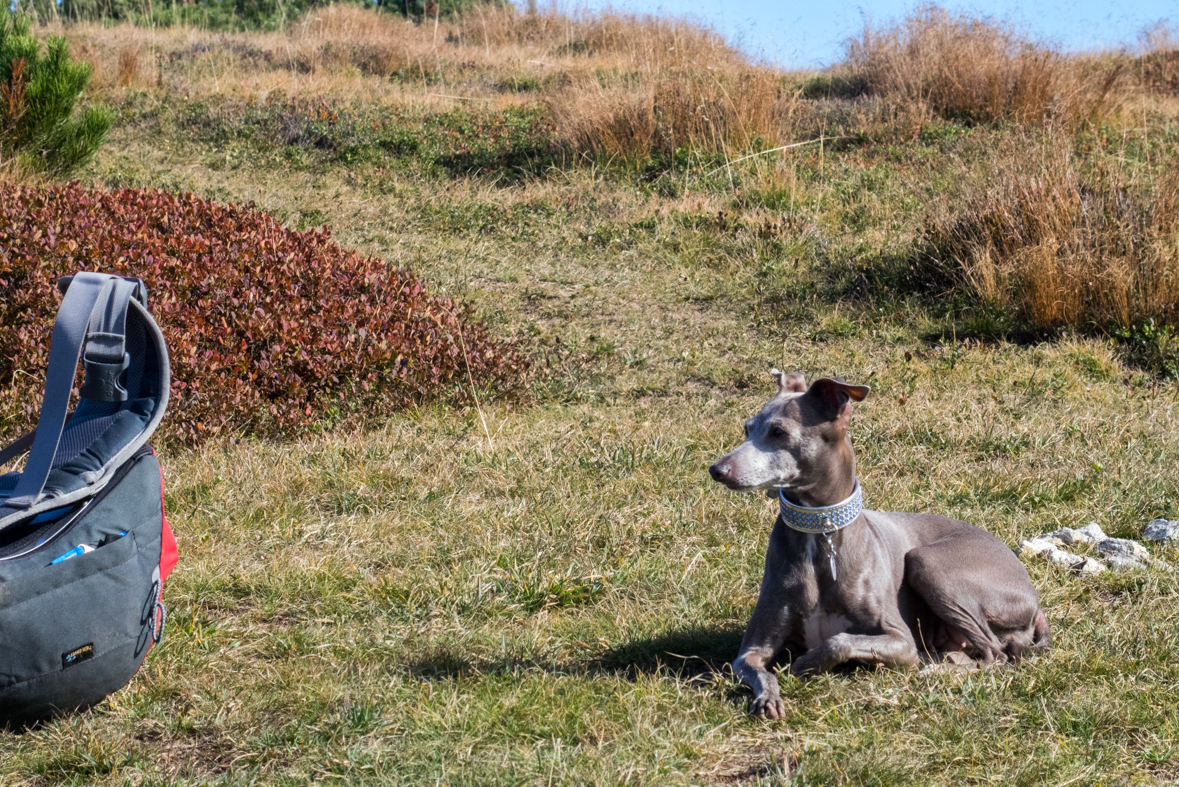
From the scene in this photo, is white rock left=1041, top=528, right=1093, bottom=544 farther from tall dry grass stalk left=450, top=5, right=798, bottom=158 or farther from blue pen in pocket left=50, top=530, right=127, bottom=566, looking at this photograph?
tall dry grass stalk left=450, top=5, right=798, bottom=158

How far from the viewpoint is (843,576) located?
119 inches

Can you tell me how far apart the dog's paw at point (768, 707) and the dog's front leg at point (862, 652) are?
17 cm

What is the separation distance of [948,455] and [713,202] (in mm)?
5717

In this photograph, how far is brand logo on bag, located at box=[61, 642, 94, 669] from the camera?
280cm

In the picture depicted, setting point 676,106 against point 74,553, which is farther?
point 676,106

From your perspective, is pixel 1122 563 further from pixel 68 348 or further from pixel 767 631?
pixel 68 348

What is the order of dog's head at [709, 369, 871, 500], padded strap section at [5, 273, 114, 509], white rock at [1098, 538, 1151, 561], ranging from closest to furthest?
padded strap section at [5, 273, 114, 509], dog's head at [709, 369, 871, 500], white rock at [1098, 538, 1151, 561]

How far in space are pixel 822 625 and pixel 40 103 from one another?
9696 mm

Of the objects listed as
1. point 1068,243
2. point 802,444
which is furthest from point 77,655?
point 1068,243

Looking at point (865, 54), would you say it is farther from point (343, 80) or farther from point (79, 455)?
point (79, 455)

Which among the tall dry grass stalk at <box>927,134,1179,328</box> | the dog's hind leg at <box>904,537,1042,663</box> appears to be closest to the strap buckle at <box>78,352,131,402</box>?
the dog's hind leg at <box>904,537,1042,663</box>

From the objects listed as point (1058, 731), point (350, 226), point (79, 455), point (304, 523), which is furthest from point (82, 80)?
point (1058, 731)

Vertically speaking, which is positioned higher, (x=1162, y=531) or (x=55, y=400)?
(x=55, y=400)

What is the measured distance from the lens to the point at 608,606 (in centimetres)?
383
